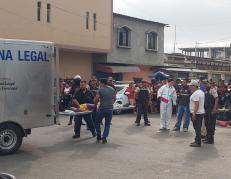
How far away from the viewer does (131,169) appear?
8.68 m

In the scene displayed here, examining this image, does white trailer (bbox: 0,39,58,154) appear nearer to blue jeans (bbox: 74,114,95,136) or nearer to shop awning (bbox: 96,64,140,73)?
blue jeans (bbox: 74,114,95,136)

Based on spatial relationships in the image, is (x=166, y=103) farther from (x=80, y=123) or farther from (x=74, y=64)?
(x=74, y=64)

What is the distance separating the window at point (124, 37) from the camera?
3373 centimetres

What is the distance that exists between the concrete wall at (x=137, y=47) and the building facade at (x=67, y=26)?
4.00 ft

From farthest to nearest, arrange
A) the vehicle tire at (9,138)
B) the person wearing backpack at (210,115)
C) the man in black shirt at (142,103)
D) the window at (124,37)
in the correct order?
the window at (124,37), the man in black shirt at (142,103), the person wearing backpack at (210,115), the vehicle tire at (9,138)

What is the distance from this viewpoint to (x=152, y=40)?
37.5 metres

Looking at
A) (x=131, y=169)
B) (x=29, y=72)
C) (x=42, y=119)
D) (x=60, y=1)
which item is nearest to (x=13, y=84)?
(x=29, y=72)

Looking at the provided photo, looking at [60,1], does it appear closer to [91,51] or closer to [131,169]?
[91,51]

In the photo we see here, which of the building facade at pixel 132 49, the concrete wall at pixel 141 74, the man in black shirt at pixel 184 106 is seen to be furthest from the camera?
the concrete wall at pixel 141 74

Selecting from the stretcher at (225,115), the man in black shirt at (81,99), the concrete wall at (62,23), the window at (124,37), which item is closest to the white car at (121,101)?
the stretcher at (225,115)

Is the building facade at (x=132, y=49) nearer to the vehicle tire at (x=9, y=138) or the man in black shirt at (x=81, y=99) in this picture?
the man in black shirt at (x=81, y=99)

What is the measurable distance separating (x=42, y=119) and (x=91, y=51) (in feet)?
66.7

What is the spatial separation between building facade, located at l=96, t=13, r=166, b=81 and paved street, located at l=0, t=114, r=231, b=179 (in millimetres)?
18951

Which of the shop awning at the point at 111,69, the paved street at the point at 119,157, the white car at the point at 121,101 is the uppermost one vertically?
the shop awning at the point at 111,69
